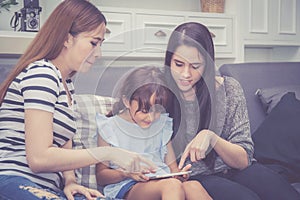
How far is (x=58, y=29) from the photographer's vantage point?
1.30 m

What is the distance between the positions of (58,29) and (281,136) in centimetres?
107

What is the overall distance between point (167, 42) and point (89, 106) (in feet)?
0.91

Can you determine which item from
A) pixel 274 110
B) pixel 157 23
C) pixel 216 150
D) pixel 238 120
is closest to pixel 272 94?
pixel 274 110

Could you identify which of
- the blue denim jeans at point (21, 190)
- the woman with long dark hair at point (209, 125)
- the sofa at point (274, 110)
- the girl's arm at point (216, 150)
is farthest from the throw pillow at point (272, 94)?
the blue denim jeans at point (21, 190)

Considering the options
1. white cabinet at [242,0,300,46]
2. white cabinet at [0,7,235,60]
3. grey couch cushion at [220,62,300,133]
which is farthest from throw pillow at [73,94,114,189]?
white cabinet at [242,0,300,46]

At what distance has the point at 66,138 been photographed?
4.37 feet

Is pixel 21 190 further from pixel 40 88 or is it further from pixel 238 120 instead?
pixel 238 120

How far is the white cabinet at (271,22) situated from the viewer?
2963 mm

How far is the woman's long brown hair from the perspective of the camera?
51.0 inches

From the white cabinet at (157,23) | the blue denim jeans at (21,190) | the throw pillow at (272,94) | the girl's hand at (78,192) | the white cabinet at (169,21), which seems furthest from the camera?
the white cabinet at (169,21)

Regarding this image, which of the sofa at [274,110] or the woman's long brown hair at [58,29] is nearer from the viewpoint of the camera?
the woman's long brown hair at [58,29]

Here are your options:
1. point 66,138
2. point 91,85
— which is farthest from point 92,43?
point 66,138

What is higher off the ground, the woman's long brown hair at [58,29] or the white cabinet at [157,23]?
the woman's long brown hair at [58,29]

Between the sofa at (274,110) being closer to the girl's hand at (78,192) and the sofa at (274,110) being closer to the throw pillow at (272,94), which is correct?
the throw pillow at (272,94)
